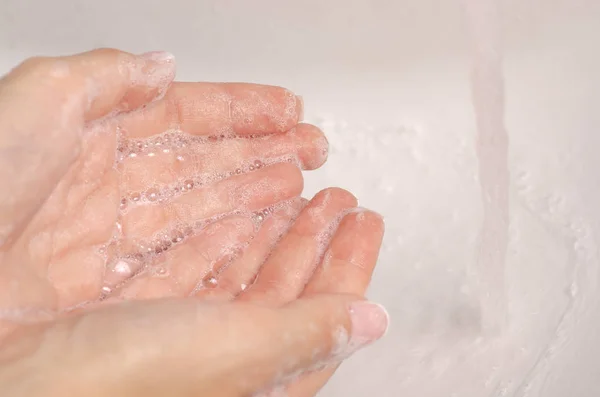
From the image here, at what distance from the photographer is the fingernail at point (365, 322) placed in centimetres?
47

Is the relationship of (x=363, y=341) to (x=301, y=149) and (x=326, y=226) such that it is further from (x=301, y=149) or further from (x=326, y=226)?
(x=301, y=149)

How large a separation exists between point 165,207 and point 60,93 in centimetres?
16

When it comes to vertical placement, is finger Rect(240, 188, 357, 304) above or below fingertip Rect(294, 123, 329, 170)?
below

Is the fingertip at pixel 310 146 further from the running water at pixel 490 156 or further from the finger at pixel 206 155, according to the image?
the running water at pixel 490 156

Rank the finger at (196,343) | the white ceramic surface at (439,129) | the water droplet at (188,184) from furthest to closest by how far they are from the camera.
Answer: the white ceramic surface at (439,129)
the water droplet at (188,184)
the finger at (196,343)

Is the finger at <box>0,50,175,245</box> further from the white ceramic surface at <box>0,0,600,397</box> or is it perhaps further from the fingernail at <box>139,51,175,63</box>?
the white ceramic surface at <box>0,0,600,397</box>

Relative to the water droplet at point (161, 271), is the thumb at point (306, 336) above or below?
above

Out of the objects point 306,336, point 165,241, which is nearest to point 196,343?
point 306,336

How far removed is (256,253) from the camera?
0.59 metres

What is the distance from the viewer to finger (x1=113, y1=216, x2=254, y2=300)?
540 mm

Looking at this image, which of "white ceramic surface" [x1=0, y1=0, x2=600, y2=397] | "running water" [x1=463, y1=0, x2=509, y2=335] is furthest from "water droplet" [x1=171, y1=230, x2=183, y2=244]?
"running water" [x1=463, y1=0, x2=509, y2=335]

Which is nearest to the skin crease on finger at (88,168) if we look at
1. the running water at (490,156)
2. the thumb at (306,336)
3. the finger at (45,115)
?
the finger at (45,115)

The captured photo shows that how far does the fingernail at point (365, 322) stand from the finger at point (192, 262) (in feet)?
0.51

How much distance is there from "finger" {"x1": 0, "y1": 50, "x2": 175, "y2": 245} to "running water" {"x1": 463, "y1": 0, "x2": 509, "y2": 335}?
1.58 feet
